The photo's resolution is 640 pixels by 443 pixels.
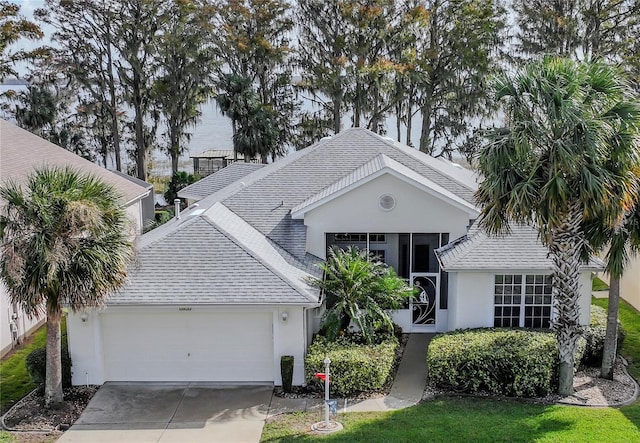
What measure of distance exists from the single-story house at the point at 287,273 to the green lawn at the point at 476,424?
2.49m

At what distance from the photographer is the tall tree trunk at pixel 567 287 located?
1338cm

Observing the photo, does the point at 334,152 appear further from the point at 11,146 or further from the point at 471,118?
the point at 471,118

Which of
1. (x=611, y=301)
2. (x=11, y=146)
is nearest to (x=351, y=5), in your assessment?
(x=11, y=146)

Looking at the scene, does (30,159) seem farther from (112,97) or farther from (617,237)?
(112,97)

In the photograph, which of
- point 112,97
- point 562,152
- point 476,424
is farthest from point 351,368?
point 112,97

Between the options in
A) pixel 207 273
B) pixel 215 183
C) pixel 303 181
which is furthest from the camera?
pixel 215 183

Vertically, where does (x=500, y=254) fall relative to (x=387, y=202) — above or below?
below

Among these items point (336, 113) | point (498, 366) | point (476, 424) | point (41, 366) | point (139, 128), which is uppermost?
point (336, 113)

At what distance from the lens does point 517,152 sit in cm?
1267

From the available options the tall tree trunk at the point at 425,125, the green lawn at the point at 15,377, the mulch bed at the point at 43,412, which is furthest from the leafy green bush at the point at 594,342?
the tall tree trunk at the point at 425,125

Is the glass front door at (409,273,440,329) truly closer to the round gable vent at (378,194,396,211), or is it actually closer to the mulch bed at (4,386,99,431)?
the round gable vent at (378,194,396,211)

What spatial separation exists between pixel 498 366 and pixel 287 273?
5325 millimetres

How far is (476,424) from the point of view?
12.7 meters

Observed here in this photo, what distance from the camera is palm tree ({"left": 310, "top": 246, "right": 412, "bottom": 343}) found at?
50.8 feet
